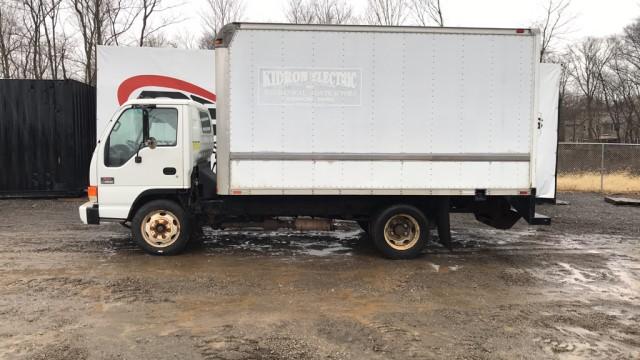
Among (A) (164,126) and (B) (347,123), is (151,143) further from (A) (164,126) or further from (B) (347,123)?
(B) (347,123)

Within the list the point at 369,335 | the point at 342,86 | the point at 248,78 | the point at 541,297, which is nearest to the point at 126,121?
the point at 248,78

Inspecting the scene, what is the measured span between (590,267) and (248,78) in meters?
5.48

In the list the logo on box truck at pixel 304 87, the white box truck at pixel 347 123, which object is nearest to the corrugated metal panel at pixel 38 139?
the white box truck at pixel 347 123

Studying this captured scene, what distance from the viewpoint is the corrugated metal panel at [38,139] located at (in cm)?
1380

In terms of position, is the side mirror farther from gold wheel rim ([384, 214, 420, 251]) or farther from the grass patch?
the grass patch

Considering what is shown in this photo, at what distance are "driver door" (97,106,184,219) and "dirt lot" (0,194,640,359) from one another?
1.07 m

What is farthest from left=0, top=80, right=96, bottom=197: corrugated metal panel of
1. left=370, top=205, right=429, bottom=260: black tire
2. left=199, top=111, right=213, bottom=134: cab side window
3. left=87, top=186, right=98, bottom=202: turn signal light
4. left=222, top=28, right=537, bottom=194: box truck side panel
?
left=370, top=205, right=429, bottom=260: black tire

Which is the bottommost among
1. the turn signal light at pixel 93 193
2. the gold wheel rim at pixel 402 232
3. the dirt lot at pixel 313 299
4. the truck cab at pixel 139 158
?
the dirt lot at pixel 313 299

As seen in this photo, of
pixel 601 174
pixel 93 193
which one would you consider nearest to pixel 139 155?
pixel 93 193

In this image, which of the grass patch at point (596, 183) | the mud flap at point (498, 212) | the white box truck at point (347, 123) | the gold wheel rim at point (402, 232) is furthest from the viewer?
the grass patch at point (596, 183)

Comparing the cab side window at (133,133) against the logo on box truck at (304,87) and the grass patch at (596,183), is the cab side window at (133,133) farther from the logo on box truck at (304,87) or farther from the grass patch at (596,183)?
the grass patch at (596,183)

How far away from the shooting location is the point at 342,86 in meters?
7.17

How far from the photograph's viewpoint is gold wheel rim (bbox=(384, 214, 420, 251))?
7617 mm

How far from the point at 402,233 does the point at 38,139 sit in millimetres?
10755
